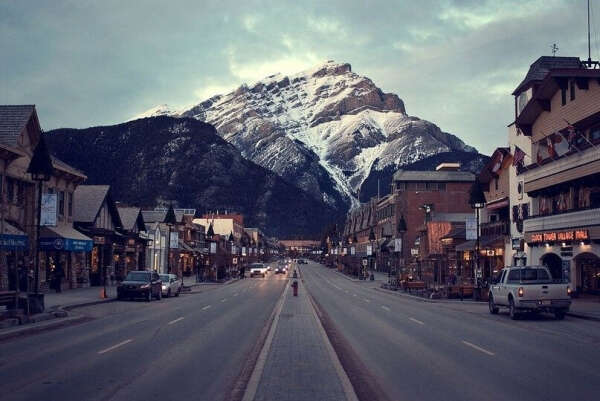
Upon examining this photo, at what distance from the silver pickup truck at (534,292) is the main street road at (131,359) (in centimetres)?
1005

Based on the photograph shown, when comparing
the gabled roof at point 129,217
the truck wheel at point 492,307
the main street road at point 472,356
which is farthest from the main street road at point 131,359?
the gabled roof at point 129,217

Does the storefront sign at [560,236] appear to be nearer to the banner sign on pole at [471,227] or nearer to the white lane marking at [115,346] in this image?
the banner sign on pole at [471,227]

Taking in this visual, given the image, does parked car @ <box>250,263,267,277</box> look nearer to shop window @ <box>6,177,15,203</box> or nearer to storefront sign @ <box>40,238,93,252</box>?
storefront sign @ <box>40,238,93,252</box>

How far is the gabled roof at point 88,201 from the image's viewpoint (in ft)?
166

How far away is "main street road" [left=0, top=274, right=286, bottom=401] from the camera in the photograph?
412 inches

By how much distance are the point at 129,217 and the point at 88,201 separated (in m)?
11.3

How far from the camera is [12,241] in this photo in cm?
3191

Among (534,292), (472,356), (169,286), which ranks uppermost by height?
(534,292)

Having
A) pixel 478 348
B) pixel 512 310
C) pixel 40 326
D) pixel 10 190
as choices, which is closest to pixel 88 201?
pixel 10 190

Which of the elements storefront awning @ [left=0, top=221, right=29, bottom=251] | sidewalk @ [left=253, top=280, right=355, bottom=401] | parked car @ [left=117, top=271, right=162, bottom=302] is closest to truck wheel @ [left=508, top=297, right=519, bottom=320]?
sidewalk @ [left=253, top=280, right=355, bottom=401]

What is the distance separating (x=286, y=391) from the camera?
10.1 metres

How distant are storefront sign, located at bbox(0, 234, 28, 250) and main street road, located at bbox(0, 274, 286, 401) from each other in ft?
33.6

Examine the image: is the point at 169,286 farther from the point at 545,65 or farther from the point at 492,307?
the point at 545,65

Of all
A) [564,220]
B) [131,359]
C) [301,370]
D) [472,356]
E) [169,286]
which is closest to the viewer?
[301,370]
